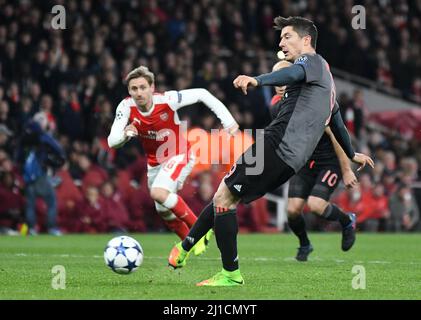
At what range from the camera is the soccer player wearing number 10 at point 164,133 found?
38.4ft

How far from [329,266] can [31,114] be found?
9.09 meters

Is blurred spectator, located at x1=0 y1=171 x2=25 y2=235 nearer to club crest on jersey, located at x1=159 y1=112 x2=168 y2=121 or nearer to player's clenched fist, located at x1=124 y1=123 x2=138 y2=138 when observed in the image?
club crest on jersey, located at x1=159 y1=112 x2=168 y2=121

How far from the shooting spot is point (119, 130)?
11.2 metres

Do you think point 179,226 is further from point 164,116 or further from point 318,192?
point 318,192

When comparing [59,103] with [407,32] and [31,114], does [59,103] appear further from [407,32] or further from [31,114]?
[407,32]

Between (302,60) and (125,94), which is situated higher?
(302,60)

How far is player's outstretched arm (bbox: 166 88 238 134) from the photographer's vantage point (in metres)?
11.1

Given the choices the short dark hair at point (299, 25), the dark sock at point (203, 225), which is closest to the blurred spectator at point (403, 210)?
the dark sock at point (203, 225)

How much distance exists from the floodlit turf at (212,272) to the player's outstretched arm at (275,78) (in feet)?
5.25

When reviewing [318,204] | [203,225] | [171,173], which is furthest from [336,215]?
[203,225]

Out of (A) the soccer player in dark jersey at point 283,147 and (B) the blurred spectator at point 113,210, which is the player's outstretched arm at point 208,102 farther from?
(B) the blurred spectator at point 113,210

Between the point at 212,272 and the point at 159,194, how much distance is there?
5.93 ft

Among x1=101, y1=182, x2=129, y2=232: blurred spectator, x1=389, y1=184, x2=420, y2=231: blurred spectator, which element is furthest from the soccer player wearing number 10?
x1=389, y1=184, x2=420, y2=231: blurred spectator
